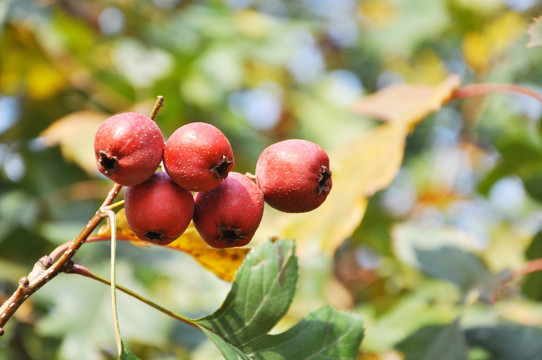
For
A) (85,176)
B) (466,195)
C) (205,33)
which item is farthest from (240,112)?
(466,195)

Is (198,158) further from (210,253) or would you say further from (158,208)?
(210,253)

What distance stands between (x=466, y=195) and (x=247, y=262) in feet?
8.78

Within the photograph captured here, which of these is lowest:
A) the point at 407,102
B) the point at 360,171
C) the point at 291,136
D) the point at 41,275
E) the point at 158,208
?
the point at 41,275

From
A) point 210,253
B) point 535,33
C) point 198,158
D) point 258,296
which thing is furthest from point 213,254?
point 535,33

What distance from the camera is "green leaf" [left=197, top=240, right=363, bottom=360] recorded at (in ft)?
3.43

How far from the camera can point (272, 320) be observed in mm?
1074

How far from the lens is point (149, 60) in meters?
2.91

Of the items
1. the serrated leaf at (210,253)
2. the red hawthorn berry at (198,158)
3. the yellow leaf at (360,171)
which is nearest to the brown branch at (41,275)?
the red hawthorn berry at (198,158)

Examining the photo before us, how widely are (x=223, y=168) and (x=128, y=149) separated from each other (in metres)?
0.14

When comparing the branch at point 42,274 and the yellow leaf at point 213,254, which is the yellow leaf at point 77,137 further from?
the branch at point 42,274

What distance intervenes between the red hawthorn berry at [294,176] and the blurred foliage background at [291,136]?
0.66 m

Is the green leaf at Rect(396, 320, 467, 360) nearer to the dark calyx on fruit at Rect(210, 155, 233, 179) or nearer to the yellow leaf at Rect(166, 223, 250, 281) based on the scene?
the yellow leaf at Rect(166, 223, 250, 281)

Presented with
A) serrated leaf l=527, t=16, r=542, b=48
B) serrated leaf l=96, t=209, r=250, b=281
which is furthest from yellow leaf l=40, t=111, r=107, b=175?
serrated leaf l=527, t=16, r=542, b=48

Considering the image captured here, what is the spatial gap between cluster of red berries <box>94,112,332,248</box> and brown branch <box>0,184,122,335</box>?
68 millimetres
